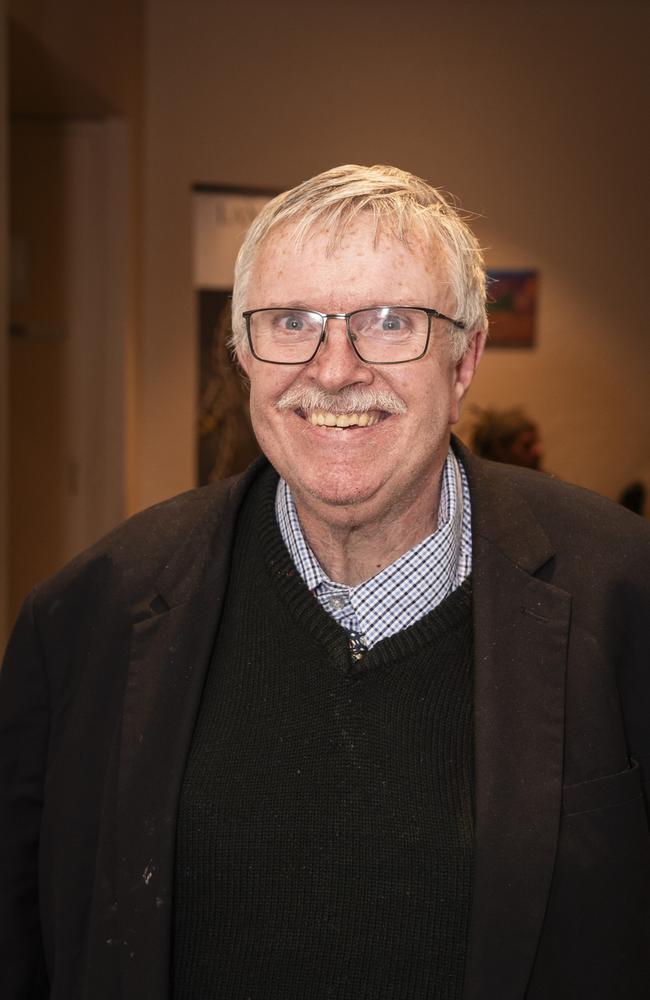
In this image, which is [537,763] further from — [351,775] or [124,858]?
[124,858]

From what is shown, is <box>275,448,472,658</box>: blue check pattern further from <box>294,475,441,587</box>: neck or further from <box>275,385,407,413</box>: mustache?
<box>275,385,407,413</box>: mustache

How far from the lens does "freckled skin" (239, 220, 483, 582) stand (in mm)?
1272

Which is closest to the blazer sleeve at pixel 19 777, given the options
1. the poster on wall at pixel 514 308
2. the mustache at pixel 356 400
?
the mustache at pixel 356 400

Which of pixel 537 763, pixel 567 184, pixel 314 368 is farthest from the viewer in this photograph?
pixel 567 184

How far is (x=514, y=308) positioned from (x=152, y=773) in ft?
10.9

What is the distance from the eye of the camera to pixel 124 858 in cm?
128

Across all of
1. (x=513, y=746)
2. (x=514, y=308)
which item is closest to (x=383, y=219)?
(x=513, y=746)

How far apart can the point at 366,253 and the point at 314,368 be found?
15 cm

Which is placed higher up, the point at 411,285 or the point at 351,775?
the point at 411,285

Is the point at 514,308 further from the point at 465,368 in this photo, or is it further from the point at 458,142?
the point at 465,368

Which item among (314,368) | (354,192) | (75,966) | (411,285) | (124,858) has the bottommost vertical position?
(75,966)

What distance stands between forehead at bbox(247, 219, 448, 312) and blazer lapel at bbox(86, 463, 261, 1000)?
15.2 inches

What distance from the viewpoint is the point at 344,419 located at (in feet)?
4.26

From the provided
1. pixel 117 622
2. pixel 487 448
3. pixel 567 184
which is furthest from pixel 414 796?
pixel 567 184
